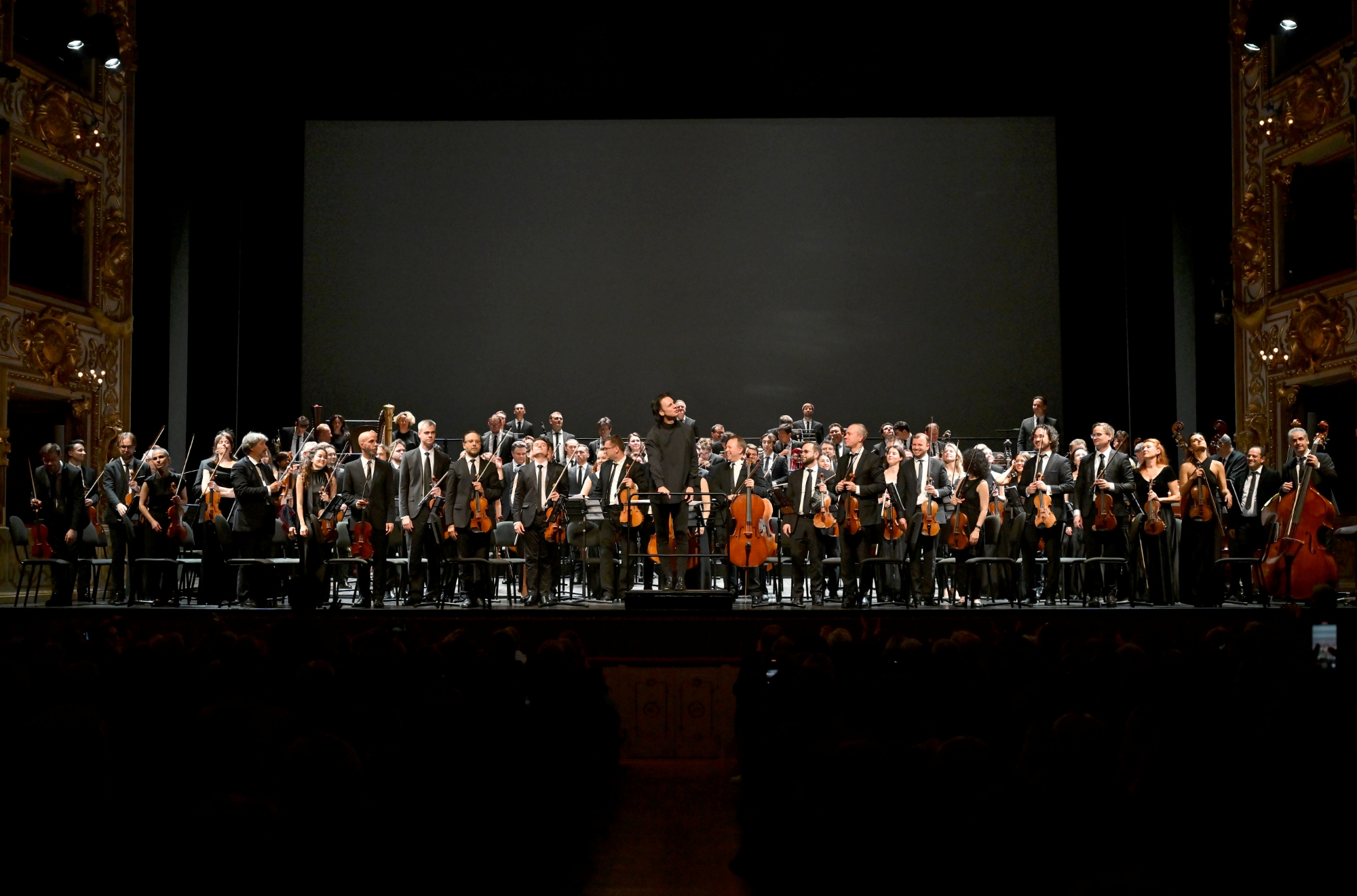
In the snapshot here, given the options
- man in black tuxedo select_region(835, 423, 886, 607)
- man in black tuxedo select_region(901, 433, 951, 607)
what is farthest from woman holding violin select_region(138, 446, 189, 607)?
man in black tuxedo select_region(901, 433, 951, 607)

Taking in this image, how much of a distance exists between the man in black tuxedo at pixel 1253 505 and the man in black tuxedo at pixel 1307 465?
0.74 ft

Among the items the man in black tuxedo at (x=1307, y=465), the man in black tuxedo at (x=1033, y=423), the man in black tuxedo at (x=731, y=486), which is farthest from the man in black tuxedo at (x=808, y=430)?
the man in black tuxedo at (x=1307, y=465)

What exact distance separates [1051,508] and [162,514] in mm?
6789

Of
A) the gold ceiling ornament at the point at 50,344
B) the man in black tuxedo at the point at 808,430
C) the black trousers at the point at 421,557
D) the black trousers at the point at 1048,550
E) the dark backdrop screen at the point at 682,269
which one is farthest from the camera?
the dark backdrop screen at the point at 682,269

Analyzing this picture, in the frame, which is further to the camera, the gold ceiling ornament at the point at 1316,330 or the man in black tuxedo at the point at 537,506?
the gold ceiling ornament at the point at 1316,330

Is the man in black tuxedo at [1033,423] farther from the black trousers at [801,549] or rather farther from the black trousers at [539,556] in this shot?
the black trousers at [539,556]

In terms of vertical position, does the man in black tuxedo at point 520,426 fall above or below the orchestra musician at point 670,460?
above

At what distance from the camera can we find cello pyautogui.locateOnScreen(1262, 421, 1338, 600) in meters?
8.30

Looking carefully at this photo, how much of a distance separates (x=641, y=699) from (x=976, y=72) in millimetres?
9266

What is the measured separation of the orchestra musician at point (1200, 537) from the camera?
8.54m

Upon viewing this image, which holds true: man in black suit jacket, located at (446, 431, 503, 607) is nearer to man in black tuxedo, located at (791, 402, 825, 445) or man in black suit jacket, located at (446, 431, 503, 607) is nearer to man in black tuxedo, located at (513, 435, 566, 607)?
man in black tuxedo, located at (513, 435, 566, 607)

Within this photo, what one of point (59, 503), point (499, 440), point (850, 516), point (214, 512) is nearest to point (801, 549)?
point (850, 516)

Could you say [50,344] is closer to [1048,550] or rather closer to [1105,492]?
[1048,550]

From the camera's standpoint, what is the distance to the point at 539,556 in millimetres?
8953
